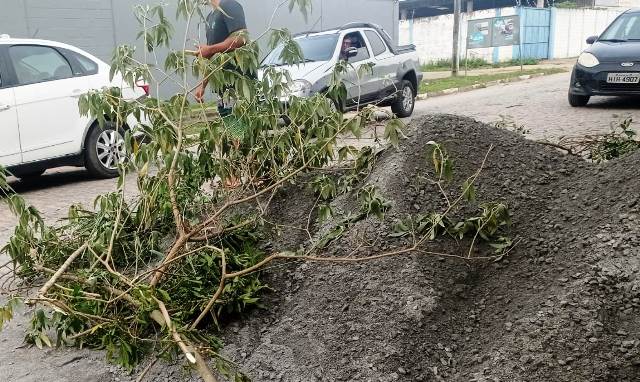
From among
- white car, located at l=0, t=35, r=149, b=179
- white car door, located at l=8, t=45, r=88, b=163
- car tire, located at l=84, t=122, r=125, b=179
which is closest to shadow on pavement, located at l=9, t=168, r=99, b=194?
car tire, located at l=84, t=122, r=125, b=179

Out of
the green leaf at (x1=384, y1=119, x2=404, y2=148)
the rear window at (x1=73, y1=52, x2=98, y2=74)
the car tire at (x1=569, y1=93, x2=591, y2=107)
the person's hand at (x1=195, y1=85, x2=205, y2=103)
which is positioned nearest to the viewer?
the green leaf at (x1=384, y1=119, x2=404, y2=148)

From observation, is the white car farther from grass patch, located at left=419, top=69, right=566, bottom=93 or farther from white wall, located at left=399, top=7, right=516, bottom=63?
white wall, located at left=399, top=7, right=516, bottom=63

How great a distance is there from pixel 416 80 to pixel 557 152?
934 cm

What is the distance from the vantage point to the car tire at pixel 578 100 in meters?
11.2

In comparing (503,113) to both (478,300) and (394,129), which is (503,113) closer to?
(394,129)

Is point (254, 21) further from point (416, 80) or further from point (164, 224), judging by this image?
point (164, 224)

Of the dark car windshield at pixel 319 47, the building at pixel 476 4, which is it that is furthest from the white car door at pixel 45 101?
the building at pixel 476 4

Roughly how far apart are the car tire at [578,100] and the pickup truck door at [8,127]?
8913 mm

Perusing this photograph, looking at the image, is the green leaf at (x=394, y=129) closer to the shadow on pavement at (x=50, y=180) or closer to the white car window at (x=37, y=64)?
the white car window at (x=37, y=64)

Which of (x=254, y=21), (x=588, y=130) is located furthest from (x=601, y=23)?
(x=588, y=130)

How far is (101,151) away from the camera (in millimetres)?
8086

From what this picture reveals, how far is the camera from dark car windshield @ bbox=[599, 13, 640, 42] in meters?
11.3

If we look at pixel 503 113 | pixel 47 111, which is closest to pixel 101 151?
pixel 47 111

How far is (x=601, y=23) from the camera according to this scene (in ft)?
117
